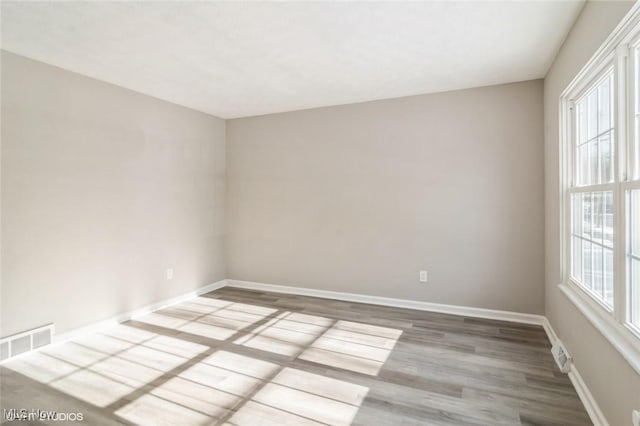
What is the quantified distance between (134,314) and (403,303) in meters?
3.15

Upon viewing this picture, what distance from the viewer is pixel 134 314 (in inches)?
144

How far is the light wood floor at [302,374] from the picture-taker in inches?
79.0

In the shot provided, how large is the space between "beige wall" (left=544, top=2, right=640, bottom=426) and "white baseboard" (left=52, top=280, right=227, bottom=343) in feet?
13.4

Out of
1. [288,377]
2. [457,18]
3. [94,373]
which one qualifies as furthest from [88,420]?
[457,18]

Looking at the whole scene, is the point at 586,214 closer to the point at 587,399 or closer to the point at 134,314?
the point at 587,399

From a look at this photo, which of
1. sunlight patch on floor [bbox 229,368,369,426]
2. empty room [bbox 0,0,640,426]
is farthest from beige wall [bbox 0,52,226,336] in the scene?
sunlight patch on floor [bbox 229,368,369,426]

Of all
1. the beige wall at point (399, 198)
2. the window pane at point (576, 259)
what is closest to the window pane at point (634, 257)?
the window pane at point (576, 259)

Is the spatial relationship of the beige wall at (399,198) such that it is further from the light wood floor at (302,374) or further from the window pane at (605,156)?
the window pane at (605,156)

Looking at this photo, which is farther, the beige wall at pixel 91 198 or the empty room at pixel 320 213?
the beige wall at pixel 91 198

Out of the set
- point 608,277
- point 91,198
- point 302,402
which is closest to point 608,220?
point 608,277

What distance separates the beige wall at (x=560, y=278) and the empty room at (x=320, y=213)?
1.0 inches

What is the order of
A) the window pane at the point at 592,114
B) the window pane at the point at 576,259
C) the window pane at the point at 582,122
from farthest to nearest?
the window pane at the point at 576,259 < the window pane at the point at 582,122 < the window pane at the point at 592,114

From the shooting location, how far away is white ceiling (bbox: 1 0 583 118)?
6.99ft

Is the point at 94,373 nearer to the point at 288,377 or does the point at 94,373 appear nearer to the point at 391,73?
the point at 288,377
